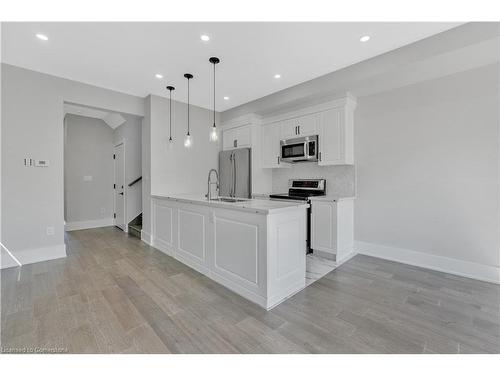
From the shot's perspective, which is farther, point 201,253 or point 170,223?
point 170,223

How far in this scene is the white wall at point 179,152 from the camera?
4.11 m

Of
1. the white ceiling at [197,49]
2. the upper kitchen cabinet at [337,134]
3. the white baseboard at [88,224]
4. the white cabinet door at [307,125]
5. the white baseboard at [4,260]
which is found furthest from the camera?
the white baseboard at [88,224]

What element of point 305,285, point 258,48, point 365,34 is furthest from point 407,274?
point 258,48

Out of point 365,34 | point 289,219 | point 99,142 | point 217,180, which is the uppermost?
point 365,34

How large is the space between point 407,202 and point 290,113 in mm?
2315

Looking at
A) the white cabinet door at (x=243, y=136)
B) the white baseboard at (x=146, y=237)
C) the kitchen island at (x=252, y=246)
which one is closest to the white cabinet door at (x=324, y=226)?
the kitchen island at (x=252, y=246)

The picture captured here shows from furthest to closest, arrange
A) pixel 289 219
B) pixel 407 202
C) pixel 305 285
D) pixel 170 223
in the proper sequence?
pixel 170 223 → pixel 407 202 → pixel 305 285 → pixel 289 219

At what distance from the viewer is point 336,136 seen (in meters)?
3.49

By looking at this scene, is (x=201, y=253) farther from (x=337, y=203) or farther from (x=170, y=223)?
(x=337, y=203)

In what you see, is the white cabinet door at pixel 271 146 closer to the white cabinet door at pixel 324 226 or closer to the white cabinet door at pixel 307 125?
the white cabinet door at pixel 307 125

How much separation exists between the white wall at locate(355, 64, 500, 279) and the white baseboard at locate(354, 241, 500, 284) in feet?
0.09

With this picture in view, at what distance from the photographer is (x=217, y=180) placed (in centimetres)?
503

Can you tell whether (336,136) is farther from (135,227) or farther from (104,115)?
(104,115)

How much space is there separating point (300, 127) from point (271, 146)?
72 cm
